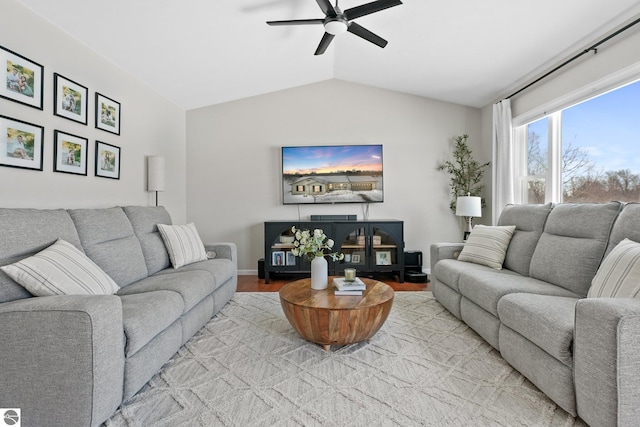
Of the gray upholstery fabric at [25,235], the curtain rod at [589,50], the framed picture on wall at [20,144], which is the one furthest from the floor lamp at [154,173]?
the curtain rod at [589,50]

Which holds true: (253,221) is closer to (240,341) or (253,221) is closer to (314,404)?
(240,341)

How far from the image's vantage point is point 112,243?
2.35 meters

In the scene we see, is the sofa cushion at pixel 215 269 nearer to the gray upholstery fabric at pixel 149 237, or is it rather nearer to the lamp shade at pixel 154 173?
the gray upholstery fabric at pixel 149 237

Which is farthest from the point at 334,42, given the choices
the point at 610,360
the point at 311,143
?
the point at 610,360

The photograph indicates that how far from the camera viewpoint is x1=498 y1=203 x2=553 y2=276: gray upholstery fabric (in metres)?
2.58

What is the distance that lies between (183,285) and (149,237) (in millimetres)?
909

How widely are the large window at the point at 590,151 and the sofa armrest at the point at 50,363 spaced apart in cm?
361

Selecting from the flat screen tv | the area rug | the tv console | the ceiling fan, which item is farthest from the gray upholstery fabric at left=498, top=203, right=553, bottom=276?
the ceiling fan

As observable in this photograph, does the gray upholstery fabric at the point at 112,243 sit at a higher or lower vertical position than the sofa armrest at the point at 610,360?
higher

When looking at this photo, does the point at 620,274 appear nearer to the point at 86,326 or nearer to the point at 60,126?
the point at 86,326

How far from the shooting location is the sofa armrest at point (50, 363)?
4.15 ft

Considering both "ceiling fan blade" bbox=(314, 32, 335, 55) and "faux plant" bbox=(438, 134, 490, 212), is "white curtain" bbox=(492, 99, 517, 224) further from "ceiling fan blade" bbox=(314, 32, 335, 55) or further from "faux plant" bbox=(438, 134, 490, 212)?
"ceiling fan blade" bbox=(314, 32, 335, 55)

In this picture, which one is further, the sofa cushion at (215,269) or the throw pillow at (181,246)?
the throw pillow at (181,246)

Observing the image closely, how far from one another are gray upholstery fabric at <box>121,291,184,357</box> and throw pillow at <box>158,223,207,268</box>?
90 centimetres
